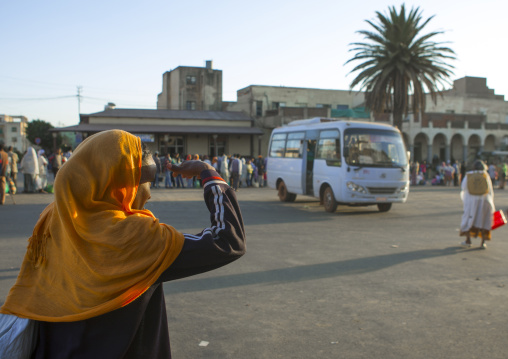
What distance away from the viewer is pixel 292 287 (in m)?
6.03

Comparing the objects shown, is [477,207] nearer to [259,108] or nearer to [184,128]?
[184,128]

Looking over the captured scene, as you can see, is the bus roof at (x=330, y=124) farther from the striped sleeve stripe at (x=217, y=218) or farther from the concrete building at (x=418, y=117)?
the concrete building at (x=418, y=117)

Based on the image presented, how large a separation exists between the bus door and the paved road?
17.0 ft

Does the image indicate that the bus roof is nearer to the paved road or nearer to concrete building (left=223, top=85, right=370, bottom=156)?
the paved road

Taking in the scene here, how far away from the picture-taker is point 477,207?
904cm

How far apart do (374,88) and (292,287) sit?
Answer: 2448 cm

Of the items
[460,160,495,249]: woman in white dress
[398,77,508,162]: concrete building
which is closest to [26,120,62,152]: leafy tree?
[398,77,508,162]: concrete building

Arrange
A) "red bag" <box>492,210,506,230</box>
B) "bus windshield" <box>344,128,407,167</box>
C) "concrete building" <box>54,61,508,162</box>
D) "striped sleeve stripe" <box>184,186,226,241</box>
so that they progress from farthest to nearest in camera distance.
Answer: "concrete building" <box>54,61,508,162</box> < "bus windshield" <box>344,128,407,167</box> < "red bag" <box>492,210,506,230</box> < "striped sleeve stripe" <box>184,186,226,241</box>

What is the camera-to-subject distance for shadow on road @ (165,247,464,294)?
604 centimetres

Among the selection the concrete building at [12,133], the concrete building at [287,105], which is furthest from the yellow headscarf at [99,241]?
the concrete building at [12,133]

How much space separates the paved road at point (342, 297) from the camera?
4.19m

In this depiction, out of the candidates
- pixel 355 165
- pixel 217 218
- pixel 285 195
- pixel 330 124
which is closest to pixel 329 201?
pixel 355 165

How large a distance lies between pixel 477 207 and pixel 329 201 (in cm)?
569

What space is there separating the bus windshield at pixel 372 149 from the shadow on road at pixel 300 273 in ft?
19.6
